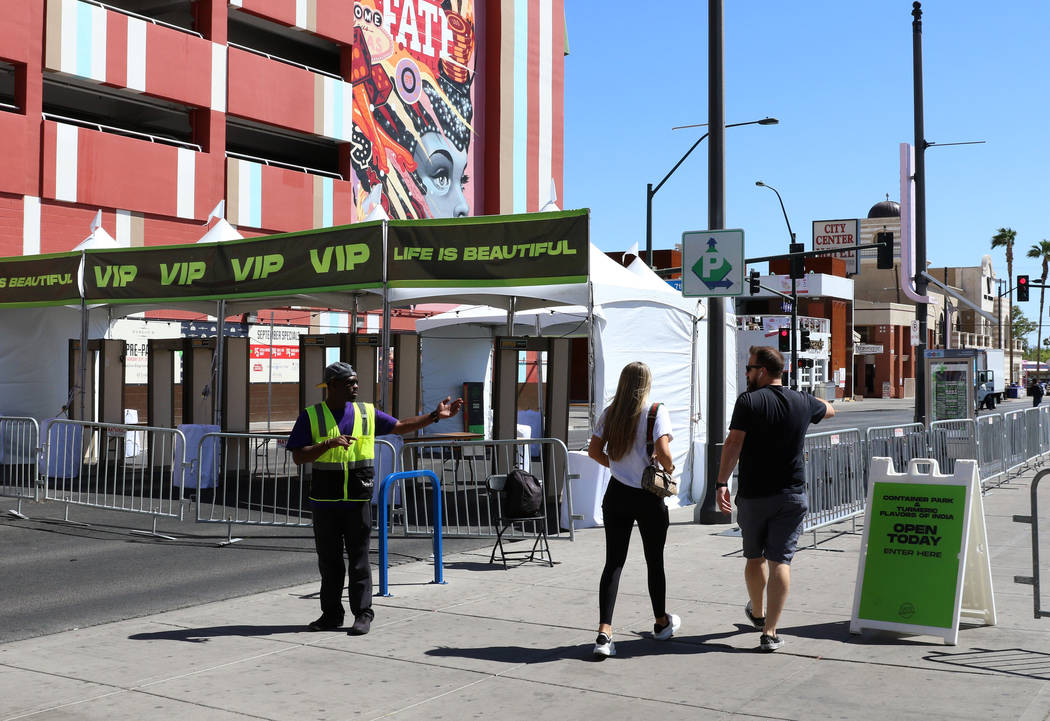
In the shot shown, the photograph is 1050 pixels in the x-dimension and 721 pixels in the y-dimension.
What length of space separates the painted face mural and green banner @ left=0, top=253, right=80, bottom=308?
1704 centimetres

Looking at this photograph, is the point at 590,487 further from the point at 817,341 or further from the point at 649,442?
the point at 817,341

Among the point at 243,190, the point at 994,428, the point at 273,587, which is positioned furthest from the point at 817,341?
the point at 273,587

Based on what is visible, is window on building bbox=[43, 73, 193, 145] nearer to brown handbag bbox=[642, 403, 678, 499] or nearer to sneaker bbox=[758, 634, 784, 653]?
brown handbag bbox=[642, 403, 678, 499]

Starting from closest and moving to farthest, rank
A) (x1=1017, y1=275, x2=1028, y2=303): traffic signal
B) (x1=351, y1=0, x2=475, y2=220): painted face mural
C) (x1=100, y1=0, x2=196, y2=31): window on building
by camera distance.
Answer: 1. (x1=100, y1=0, x2=196, y2=31): window on building
2. (x1=351, y1=0, x2=475, y2=220): painted face mural
3. (x1=1017, y1=275, x2=1028, y2=303): traffic signal

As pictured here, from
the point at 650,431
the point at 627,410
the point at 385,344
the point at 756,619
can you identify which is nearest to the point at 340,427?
the point at 627,410

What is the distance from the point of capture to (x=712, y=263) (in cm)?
1238

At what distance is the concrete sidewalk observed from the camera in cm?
540

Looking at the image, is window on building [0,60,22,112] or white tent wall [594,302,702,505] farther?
window on building [0,60,22,112]

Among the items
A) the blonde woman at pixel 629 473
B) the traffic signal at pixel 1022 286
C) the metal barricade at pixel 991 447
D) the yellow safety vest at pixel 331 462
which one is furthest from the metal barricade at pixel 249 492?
the traffic signal at pixel 1022 286

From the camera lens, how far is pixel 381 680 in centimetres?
596

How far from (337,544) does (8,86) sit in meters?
26.0

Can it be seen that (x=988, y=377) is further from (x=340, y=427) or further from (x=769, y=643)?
(x=340, y=427)

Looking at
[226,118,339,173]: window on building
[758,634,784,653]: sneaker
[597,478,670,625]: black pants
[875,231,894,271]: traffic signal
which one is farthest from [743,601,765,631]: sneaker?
[226,118,339,173]: window on building

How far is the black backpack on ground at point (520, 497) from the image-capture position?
9.26 meters
